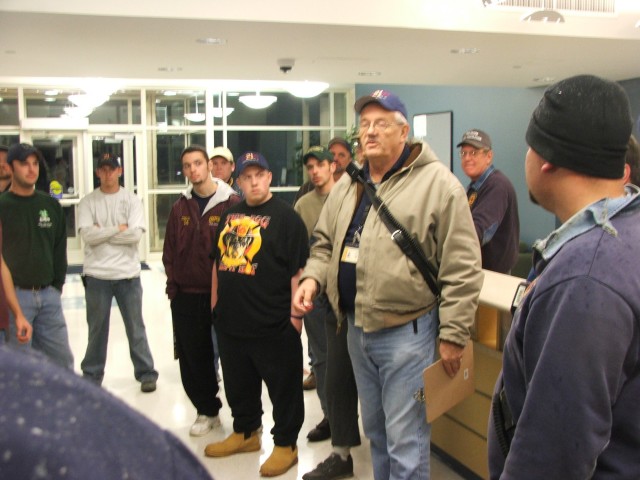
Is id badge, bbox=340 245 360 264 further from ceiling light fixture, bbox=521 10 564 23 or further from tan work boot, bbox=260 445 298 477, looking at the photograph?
ceiling light fixture, bbox=521 10 564 23

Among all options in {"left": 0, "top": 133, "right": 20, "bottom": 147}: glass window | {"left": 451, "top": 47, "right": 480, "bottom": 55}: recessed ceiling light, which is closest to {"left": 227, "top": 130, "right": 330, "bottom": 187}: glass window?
{"left": 0, "top": 133, "right": 20, "bottom": 147}: glass window

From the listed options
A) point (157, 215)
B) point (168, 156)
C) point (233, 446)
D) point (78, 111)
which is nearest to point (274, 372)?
point (233, 446)

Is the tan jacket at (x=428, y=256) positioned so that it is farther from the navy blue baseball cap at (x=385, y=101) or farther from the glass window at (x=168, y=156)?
the glass window at (x=168, y=156)

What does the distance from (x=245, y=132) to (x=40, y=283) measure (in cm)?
937

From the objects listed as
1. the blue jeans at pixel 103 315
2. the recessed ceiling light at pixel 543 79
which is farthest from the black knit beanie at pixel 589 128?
the recessed ceiling light at pixel 543 79

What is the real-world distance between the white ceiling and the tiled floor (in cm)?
271

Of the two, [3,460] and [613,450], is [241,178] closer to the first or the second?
[613,450]

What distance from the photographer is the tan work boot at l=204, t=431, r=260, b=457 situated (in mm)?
3297

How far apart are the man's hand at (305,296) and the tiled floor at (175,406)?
0.61 m

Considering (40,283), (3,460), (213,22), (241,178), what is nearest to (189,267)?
(241,178)


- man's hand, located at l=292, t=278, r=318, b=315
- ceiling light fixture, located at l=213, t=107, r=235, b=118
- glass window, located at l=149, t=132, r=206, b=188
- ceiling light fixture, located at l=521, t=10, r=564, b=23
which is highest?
ceiling light fixture, located at l=213, t=107, r=235, b=118

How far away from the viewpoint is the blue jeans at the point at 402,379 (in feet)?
7.24

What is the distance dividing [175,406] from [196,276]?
3.67 ft

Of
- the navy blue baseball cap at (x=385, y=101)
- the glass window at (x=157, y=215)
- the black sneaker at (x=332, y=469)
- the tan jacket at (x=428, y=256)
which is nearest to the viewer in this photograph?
the tan jacket at (x=428, y=256)
